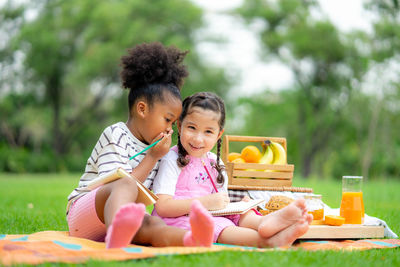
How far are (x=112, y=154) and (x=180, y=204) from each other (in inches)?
20.8

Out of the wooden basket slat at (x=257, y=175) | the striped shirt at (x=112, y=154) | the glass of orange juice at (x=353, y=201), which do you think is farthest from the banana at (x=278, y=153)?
the striped shirt at (x=112, y=154)

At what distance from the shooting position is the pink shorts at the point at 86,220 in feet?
8.27

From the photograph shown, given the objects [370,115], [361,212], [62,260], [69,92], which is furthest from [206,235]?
[69,92]

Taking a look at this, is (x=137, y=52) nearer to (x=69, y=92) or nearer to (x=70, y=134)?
(x=70, y=134)

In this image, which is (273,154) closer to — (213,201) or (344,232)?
(344,232)

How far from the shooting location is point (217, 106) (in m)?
2.94

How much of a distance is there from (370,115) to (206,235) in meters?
19.8

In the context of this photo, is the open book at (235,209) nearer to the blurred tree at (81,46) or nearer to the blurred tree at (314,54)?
the blurred tree at (314,54)

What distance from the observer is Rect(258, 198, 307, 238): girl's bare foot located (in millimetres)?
2412

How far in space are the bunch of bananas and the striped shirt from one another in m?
1.52

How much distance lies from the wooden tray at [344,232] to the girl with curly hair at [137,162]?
996 millimetres

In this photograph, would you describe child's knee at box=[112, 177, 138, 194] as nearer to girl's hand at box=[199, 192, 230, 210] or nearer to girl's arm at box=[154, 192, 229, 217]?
girl's arm at box=[154, 192, 229, 217]

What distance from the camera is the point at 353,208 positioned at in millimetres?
3160

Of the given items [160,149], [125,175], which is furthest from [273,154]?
[125,175]
